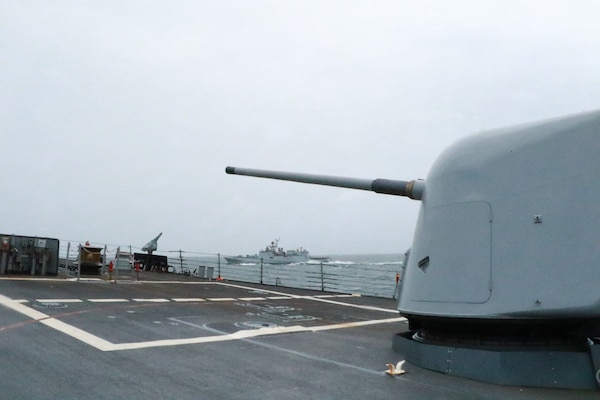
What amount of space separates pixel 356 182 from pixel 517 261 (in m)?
2.82

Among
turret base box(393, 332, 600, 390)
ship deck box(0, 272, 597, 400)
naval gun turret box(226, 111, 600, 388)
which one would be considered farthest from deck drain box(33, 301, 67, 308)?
turret base box(393, 332, 600, 390)

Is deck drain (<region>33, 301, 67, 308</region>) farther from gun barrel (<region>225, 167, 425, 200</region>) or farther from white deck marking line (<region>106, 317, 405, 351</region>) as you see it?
gun barrel (<region>225, 167, 425, 200</region>)

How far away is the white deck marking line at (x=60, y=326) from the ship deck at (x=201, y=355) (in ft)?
0.04

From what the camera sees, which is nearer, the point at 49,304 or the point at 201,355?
the point at 201,355

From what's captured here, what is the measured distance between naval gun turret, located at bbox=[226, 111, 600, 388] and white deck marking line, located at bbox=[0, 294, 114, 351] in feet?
11.1

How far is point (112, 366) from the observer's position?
4445 mm

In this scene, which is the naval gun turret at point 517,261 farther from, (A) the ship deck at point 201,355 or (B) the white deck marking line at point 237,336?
(B) the white deck marking line at point 237,336

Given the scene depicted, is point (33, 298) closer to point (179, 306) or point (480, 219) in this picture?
point (179, 306)

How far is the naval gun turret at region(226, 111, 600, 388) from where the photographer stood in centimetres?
419

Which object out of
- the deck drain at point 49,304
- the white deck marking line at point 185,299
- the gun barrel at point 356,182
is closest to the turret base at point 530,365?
the gun barrel at point 356,182

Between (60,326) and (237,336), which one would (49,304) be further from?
(237,336)

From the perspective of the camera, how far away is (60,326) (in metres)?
6.32

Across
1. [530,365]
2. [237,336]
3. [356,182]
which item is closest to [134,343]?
[237,336]

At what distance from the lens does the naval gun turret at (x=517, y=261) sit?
419 cm
